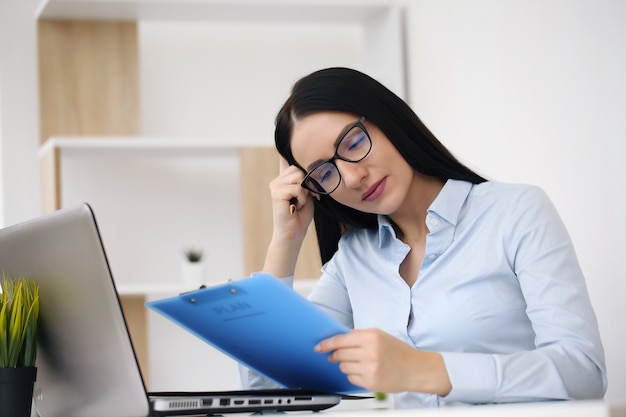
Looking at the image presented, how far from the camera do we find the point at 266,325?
1158 mm

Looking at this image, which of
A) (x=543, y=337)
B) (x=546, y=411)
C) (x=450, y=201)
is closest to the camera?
(x=546, y=411)

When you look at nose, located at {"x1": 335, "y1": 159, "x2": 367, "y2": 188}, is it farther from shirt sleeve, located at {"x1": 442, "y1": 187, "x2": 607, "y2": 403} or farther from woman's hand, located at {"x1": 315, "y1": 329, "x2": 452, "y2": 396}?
woman's hand, located at {"x1": 315, "y1": 329, "x2": 452, "y2": 396}

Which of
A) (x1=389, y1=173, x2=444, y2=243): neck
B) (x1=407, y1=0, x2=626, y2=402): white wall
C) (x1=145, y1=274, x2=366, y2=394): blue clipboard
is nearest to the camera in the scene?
(x1=145, y1=274, x2=366, y2=394): blue clipboard

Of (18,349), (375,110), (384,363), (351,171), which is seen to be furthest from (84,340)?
(375,110)

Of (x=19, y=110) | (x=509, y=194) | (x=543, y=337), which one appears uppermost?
(x=19, y=110)

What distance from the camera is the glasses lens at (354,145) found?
157cm

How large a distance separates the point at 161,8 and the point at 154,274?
48.4 inches

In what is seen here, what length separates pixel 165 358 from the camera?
399 cm

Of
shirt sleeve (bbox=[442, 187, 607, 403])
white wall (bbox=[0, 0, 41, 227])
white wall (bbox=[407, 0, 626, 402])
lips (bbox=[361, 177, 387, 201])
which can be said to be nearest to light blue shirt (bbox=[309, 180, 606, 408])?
shirt sleeve (bbox=[442, 187, 607, 403])

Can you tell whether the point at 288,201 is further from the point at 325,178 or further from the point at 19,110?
the point at 19,110

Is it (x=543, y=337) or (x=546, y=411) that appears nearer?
(x=546, y=411)

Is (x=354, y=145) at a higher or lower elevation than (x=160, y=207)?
higher

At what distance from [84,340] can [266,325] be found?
25cm

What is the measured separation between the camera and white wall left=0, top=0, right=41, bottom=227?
3.58m
